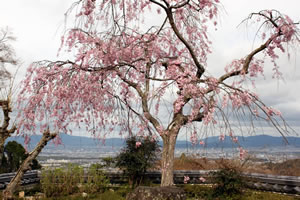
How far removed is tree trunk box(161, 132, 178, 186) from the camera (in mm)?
8781

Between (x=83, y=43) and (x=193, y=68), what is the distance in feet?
13.7

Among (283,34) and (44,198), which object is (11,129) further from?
(283,34)

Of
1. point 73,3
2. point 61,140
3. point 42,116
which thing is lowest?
point 61,140

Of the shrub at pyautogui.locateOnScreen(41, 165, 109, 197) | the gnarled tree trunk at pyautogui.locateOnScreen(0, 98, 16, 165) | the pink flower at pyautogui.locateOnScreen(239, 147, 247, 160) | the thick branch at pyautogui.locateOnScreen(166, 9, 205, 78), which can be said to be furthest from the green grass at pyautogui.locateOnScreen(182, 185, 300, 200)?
the gnarled tree trunk at pyautogui.locateOnScreen(0, 98, 16, 165)

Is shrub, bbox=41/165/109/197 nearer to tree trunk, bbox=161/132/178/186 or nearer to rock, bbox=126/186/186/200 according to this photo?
tree trunk, bbox=161/132/178/186

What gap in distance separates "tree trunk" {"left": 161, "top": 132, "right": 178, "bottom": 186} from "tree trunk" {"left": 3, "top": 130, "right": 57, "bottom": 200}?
11.1 ft

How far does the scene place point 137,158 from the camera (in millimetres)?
11039

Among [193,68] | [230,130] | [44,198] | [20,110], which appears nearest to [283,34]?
[193,68]

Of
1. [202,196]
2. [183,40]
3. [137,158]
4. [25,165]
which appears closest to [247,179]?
[202,196]

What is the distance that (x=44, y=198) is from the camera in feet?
28.8

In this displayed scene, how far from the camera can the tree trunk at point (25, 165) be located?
687 centimetres

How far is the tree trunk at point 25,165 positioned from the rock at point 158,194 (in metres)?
2.64

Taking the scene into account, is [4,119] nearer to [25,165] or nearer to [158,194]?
[25,165]

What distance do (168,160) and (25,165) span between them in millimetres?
4117
